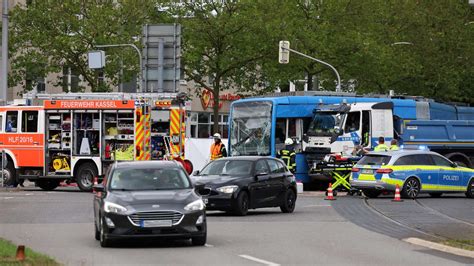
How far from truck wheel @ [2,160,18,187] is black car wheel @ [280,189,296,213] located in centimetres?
1279

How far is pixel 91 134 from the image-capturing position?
33438 mm

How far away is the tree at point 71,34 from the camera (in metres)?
50.4

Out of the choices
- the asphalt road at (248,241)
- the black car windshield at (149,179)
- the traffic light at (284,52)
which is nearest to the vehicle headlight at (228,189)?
the asphalt road at (248,241)

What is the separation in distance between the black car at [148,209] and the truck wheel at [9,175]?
58.5ft

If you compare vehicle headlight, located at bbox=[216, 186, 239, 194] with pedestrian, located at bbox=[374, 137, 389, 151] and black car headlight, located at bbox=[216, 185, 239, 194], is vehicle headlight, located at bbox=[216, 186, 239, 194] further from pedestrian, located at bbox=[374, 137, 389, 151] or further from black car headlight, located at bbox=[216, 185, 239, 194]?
pedestrian, located at bbox=[374, 137, 389, 151]

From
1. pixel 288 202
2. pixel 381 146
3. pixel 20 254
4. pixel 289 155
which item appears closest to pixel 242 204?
pixel 288 202

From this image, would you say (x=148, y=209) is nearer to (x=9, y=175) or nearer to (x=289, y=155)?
(x=289, y=155)

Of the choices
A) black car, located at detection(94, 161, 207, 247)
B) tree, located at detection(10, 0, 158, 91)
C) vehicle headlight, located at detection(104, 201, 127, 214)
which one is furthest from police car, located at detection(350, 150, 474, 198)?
tree, located at detection(10, 0, 158, 91)

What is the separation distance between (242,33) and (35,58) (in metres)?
10.2

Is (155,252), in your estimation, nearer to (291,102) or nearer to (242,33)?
(291,102)

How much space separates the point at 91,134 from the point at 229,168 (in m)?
10.4

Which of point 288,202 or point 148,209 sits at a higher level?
point 148,209

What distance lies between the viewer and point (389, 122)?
37312mm

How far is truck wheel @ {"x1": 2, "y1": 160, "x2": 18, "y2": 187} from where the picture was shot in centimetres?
3450
